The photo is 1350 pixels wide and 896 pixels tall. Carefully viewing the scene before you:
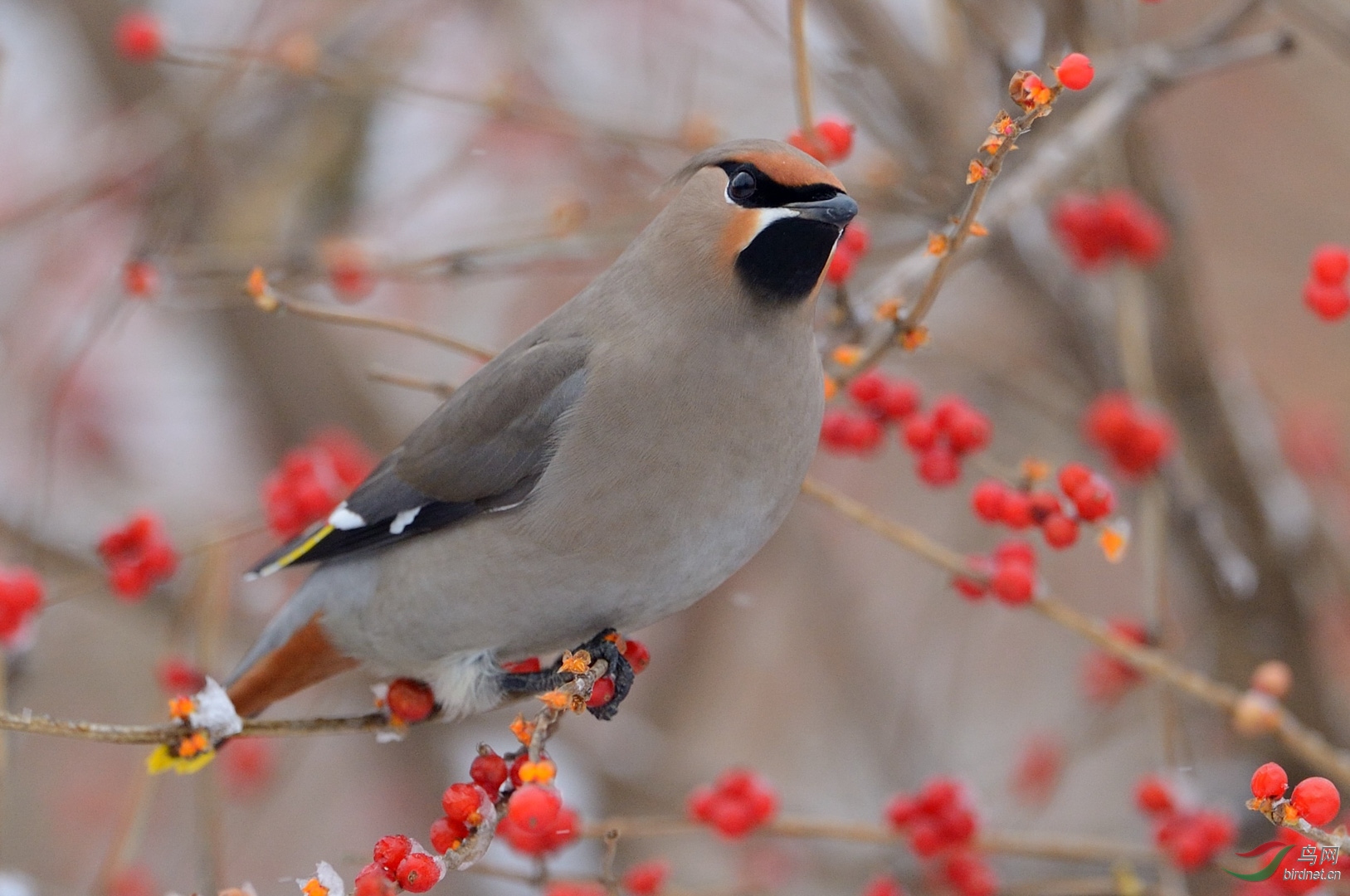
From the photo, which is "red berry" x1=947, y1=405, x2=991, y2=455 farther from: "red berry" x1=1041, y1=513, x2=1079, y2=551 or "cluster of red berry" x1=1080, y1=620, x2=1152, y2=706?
"cluster of red berry" x1=1080, y1=620, x2=1152, y2=706

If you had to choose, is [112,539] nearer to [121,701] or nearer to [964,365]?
[964,365]

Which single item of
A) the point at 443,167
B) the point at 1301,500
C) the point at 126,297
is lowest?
the point at 1301,500

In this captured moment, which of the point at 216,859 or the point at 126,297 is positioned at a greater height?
the point at 126,297

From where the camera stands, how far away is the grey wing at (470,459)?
2592 millimetres

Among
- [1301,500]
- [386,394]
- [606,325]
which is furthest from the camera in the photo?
[386,394]

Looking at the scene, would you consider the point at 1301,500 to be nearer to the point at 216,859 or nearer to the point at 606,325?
the point at 606,325

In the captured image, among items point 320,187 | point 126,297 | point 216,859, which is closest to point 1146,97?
point 126,297

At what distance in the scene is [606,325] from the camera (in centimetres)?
263

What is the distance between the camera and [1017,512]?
2.49m

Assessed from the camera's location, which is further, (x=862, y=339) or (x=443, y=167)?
(x=443, y=167)

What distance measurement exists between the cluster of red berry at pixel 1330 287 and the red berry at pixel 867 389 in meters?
0.77

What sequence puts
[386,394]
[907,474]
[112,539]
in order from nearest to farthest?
[112,539] → [386,394] → [907,474]

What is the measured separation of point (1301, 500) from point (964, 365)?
902 mm

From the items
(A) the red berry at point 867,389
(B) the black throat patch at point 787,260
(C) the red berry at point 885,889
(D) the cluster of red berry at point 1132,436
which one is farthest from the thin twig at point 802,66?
(C) the red berry at point 885,889
